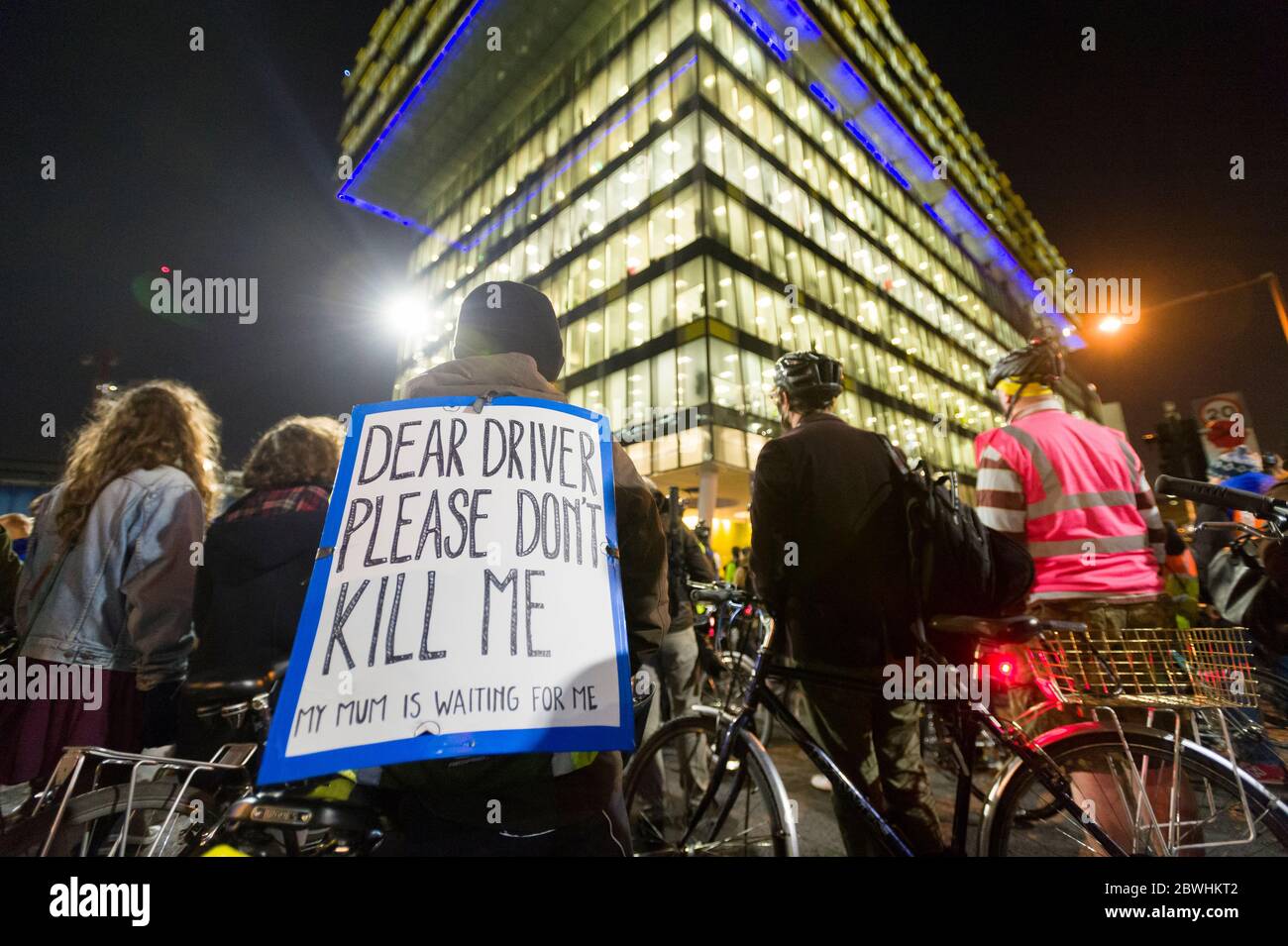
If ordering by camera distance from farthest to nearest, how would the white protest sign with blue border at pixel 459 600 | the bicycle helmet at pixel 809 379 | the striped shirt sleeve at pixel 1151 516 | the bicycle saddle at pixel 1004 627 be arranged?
the bicycle helmet at pixel 809 379
the striped shirt sleeve at pixel 1151 516
the bicycle saddle at pixel 1004 627
the white protest sign with blue border at pixel 459 600

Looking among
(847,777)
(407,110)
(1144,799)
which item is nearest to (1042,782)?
(1144,799)

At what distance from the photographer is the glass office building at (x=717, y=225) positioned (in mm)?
20172

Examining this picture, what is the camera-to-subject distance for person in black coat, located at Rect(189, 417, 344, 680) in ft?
6.65

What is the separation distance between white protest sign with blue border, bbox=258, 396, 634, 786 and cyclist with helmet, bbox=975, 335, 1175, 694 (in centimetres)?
209

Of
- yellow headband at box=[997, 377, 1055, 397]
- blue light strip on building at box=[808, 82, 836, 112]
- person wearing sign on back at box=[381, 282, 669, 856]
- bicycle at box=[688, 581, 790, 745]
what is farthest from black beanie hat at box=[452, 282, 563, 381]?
blue light strip on building at box=[808, 82, 836, 112]

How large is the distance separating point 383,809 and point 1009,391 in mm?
3341

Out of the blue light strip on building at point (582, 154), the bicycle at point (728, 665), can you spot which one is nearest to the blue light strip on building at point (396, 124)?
the blue light strip on building at point (582, 154)

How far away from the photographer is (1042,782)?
175 cm

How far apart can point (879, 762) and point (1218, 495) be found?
5.35 ft

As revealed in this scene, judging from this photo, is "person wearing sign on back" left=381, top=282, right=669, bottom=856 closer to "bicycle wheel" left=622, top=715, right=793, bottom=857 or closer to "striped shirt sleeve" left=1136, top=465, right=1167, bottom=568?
"bicycle wheel" left=622, top=715, right=793, bottom=857

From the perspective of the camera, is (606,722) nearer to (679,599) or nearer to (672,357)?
(679,599)

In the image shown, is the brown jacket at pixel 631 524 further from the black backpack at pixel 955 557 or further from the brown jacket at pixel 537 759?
the black backpack at pixel 955 557

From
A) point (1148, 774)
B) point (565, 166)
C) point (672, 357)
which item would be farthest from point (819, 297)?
point (1148, 774)

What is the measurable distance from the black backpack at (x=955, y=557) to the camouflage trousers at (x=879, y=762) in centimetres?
49
